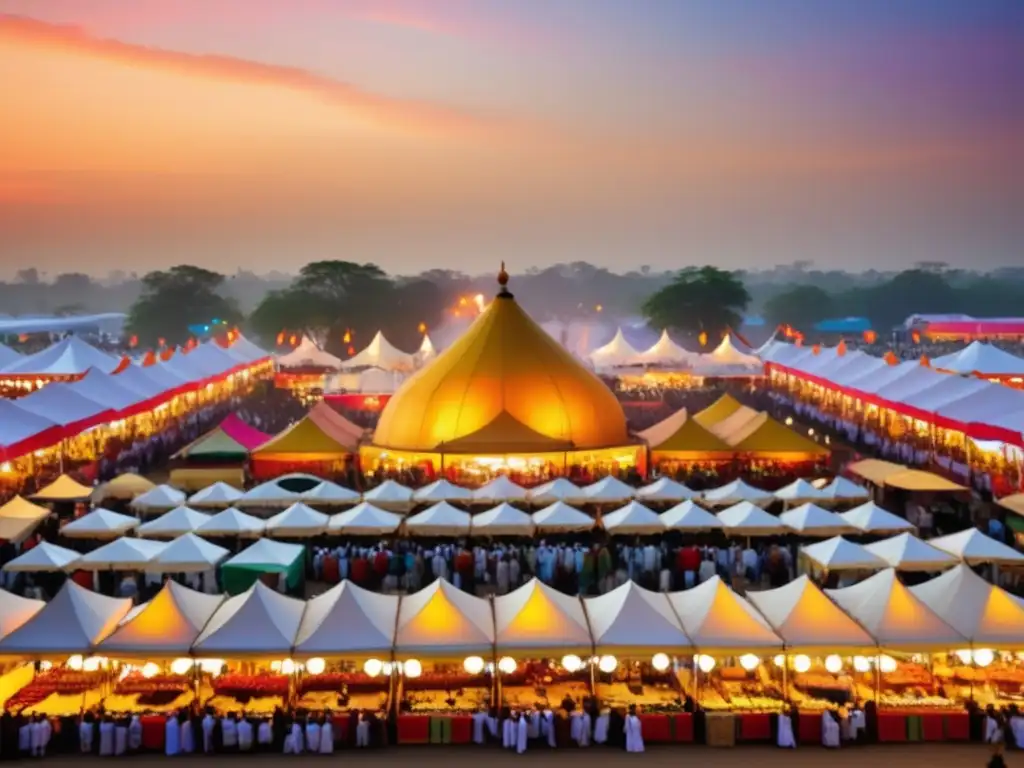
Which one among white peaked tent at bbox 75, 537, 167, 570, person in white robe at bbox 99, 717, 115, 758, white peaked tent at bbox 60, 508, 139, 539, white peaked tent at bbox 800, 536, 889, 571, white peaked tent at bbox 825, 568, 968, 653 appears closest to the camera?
person in white robe at bbox 99, 717, 115, 758

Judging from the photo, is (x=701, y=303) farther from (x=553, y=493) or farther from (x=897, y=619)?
(x=897, y=619)

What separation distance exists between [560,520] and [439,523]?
7.78 ft

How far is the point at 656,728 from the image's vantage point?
1358cm

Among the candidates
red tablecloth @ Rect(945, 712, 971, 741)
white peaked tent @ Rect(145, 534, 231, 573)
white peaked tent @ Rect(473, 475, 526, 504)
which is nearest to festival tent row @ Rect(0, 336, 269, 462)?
white peaked tent @ Rect(145, 534, 231, 573)

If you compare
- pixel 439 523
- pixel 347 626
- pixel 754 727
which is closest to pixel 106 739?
pixel 347 626

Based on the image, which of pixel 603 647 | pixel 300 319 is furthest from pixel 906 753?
pixel 300 319

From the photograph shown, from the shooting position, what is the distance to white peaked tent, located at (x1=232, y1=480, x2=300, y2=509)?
79.3 ft

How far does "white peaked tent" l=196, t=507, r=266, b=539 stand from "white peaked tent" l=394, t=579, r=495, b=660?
7.53 meters

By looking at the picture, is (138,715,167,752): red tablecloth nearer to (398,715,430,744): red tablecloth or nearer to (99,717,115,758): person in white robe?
(99,717,115,758): person in white robe

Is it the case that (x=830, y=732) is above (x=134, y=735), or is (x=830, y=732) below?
below

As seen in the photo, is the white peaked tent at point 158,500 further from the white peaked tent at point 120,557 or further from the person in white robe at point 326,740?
the person in white robe at point 326,740

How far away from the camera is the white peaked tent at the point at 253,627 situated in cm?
1370

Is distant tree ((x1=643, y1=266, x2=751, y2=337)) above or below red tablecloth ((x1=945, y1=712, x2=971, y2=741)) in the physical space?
above

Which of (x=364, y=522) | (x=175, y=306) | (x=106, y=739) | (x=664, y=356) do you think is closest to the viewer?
(x=106, y=739)
